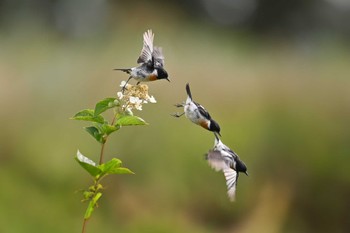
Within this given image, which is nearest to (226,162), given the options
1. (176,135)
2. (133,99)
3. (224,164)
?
(224,164)

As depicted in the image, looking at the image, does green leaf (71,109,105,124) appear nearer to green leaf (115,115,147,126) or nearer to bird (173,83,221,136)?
green leaf (115,115,147,126)

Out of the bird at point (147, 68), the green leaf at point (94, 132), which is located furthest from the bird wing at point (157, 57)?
the green leaf at point (94, 132)

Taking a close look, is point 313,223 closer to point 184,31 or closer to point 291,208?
A: point 291,208

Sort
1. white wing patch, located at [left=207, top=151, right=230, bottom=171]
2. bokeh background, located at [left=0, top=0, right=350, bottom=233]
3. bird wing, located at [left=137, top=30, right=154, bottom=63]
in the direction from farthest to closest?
bokeh background, located at [left=0, top=0, right=350, bottom=233] → bird wing, located at [left=137, top=30, right=154, bottom=63] → white wing patch, located at [left=207, top=151, right=230, bottom=171]

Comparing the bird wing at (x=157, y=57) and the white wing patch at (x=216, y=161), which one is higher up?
the bird wing at (x=157, y=57)

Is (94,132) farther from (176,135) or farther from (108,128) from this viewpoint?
(176,135)

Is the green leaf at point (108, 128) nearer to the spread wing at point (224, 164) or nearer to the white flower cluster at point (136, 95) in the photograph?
the white flower cluster at point (136, 95)

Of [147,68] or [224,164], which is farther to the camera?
[147,68]

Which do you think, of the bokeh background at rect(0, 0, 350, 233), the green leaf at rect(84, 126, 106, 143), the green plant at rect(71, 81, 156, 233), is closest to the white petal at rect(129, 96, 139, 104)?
the green plant at rect(71, 81, 156, 233)

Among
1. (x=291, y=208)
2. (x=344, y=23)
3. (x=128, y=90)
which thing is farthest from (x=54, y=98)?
(x=344, y=23)
